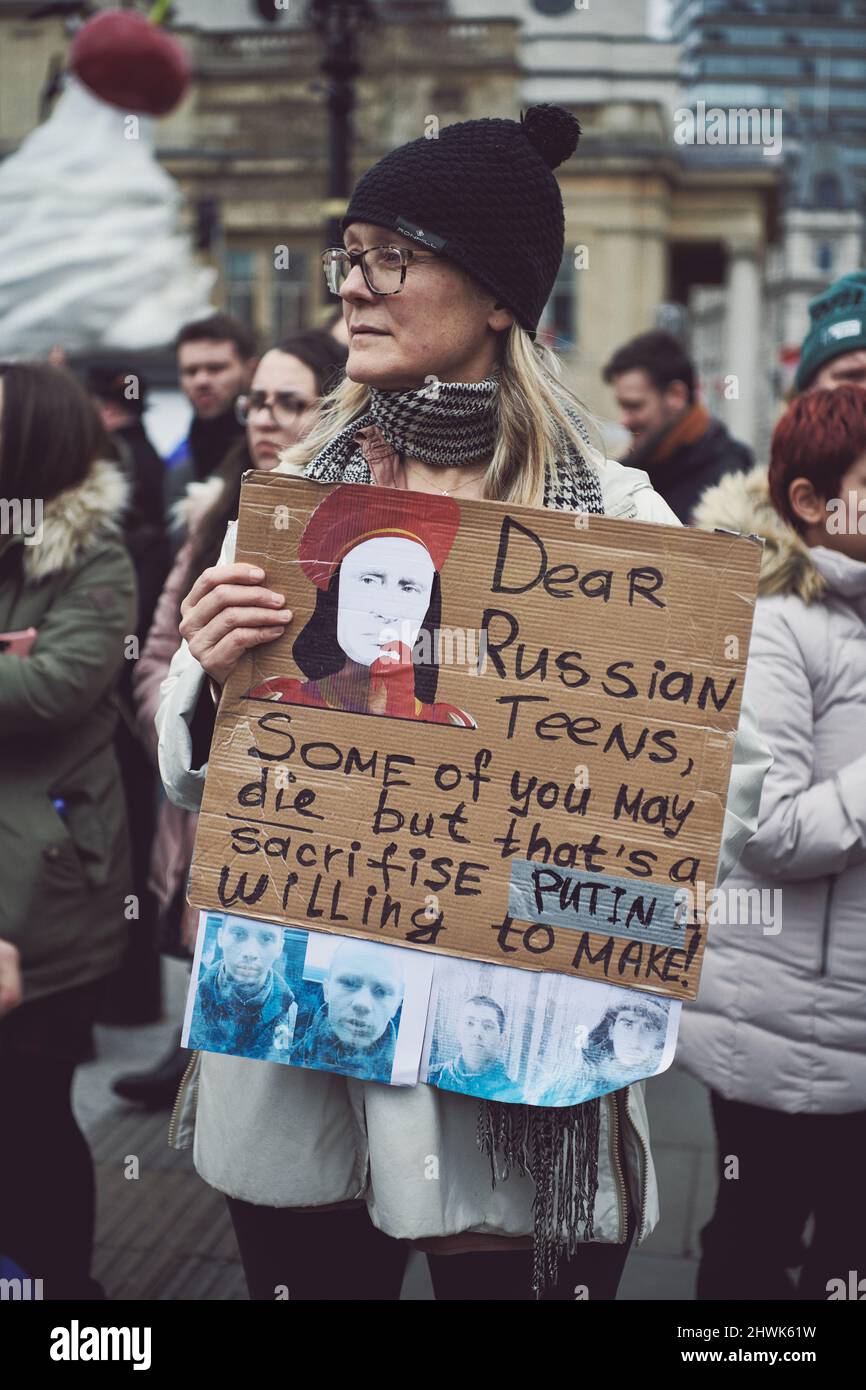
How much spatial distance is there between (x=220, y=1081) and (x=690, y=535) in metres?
0.93

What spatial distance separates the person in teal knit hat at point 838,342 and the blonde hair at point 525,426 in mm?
1879

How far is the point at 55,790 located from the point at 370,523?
1.52 metres

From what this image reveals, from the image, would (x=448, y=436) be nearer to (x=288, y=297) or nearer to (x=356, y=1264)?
(x=356, y=1264)

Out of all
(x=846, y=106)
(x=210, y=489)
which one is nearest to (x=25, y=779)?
(x=210, y=489)

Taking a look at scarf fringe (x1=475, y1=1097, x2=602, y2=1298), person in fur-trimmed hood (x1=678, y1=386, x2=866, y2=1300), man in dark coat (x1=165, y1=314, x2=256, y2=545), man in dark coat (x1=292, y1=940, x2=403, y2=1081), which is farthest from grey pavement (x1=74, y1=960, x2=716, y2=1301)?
man in dark coat (x1=165, y1=314, x2=256, y2=545)

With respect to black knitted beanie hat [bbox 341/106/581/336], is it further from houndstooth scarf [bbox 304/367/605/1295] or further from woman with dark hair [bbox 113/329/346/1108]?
woman with dark hair [bbox 113/329/346/1108]

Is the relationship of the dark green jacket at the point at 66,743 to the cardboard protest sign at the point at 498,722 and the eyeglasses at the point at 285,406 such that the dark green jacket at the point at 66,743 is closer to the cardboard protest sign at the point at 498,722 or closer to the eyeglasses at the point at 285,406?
the eyeglasses at the point at 285,406

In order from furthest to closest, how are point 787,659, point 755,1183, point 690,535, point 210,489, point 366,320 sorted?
point 210,489 < point 755,1183 < point 787,659 < point 366,320 < point 690,535

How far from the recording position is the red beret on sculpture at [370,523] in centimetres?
178

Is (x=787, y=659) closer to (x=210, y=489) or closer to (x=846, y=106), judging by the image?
(x=210, y=489)

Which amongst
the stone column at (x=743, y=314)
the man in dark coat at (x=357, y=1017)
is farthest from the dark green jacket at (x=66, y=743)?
the stone column at (x=743, y=314)

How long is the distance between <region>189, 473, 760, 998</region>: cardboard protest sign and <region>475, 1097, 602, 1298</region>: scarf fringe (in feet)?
0.67

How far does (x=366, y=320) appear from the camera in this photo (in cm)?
190

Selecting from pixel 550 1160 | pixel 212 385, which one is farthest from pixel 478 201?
pixel 212 385
